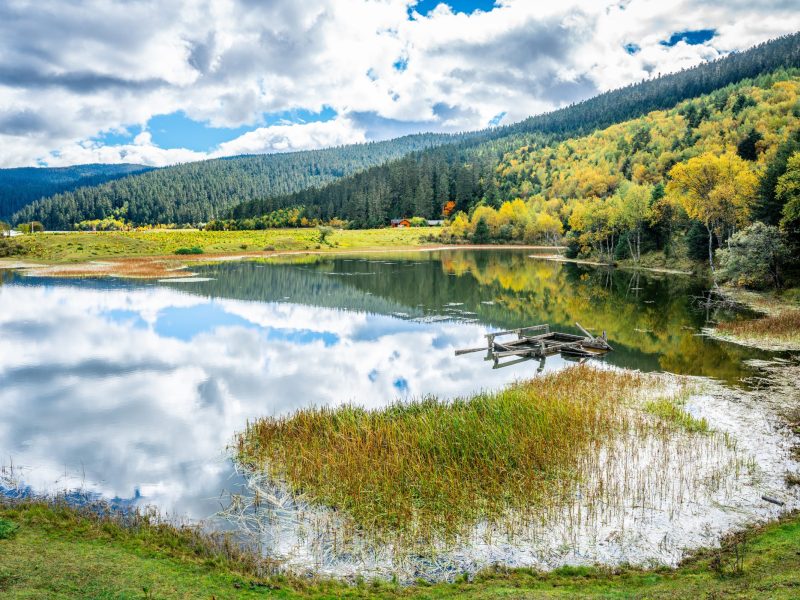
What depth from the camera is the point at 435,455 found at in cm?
1388

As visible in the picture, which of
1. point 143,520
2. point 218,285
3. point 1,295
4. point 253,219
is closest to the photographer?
point 143,520

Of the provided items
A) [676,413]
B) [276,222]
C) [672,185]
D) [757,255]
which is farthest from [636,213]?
[276,222]

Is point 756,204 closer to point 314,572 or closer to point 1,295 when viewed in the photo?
point 314,572

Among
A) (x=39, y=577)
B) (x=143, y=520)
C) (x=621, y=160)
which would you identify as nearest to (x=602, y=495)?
(x=143, y=520)

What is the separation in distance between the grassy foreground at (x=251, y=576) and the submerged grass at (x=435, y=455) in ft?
7.53

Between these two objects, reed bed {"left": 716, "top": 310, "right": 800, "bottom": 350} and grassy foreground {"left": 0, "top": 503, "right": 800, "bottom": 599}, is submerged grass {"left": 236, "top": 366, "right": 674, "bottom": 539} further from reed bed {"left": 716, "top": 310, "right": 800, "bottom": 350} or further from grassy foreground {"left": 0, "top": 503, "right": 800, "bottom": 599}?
reed bed {"left": 716, "top": 310, "right": 800, "bottom": 350}

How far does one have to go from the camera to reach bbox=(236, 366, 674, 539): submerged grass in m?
11.9

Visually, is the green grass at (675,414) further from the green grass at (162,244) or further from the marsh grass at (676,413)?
the green grass at (162,244)

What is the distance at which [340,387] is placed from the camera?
22766mm

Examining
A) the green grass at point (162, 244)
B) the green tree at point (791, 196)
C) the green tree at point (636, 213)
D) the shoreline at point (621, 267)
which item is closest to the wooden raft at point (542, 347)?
the green tree at point (791, 196)

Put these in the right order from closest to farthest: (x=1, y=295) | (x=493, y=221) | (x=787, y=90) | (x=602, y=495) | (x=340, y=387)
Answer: (x=602, y=495) → (x=340, y=387) → (x=1, y=295) → (x=787, y=90) → (x=493, y=221)

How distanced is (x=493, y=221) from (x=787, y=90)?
75.1 metres

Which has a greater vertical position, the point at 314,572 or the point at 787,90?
the point at 787,90

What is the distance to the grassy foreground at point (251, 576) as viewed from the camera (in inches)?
320
